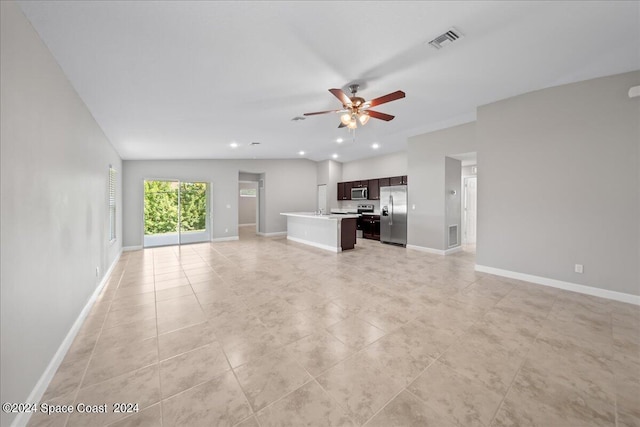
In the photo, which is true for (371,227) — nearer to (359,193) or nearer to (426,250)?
(359,193)

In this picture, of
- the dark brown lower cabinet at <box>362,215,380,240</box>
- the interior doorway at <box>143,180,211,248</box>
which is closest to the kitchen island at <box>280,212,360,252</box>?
the dark brown lower cabinet at <box>362,215,380,240</box>

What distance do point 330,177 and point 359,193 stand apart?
55.2 inches

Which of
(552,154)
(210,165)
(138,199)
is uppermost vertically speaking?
(210,165)

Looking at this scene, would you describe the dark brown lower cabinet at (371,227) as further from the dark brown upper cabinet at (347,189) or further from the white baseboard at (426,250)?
the white baseboard at (426,250)

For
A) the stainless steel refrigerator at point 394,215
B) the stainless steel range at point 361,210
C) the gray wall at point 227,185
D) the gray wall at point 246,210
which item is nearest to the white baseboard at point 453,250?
the stainless steel refrigerator at point 394,215

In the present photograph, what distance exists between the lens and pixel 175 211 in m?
8.14

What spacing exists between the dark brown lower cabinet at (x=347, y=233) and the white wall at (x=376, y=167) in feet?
8.73

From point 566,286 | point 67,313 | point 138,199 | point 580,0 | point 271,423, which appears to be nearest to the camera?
point 271,423

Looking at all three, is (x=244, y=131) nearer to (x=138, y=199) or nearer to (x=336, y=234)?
(x=336, y=234)

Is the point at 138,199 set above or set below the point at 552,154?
below

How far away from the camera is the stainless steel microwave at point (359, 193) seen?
8739 mm

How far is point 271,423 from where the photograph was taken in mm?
1431

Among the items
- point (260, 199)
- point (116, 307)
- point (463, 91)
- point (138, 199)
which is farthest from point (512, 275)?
point (138, 199)

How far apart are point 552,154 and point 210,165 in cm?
847
